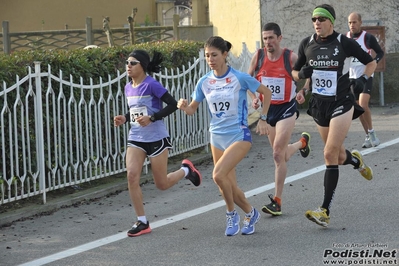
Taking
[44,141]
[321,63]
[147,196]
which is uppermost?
[321,63]

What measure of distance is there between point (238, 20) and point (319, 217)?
1182 cm

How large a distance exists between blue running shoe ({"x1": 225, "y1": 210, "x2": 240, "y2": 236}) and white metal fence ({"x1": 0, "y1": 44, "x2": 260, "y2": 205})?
2562 mm

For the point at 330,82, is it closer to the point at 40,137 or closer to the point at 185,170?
the point at 185,170

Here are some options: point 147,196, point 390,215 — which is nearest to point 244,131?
point 390,215

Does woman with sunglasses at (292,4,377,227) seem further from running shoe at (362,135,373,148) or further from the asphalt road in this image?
running shoe at (362,135,373,148)

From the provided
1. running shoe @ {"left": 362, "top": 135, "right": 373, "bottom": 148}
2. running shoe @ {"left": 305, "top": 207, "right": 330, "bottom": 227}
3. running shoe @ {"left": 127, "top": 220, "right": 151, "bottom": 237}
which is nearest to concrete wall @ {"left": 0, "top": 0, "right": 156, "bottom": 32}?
running shoe @ {"left": 362, "top": 135, "right": 373, "bottom": 148}

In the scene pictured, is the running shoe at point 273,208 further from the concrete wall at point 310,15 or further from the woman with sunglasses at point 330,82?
the concrete wall at point 310,15

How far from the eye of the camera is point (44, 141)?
32.1 ft

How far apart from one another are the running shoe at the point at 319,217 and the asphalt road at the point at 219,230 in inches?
3.4

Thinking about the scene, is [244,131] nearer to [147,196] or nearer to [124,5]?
[147,196]

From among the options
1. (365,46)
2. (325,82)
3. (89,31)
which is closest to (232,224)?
(325,82)

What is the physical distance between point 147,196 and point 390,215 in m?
3.17

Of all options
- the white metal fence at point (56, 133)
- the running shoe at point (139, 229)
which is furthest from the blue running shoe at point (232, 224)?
the white metal fence at point (56, 133)

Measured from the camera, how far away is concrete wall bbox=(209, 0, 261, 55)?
18.3 m
